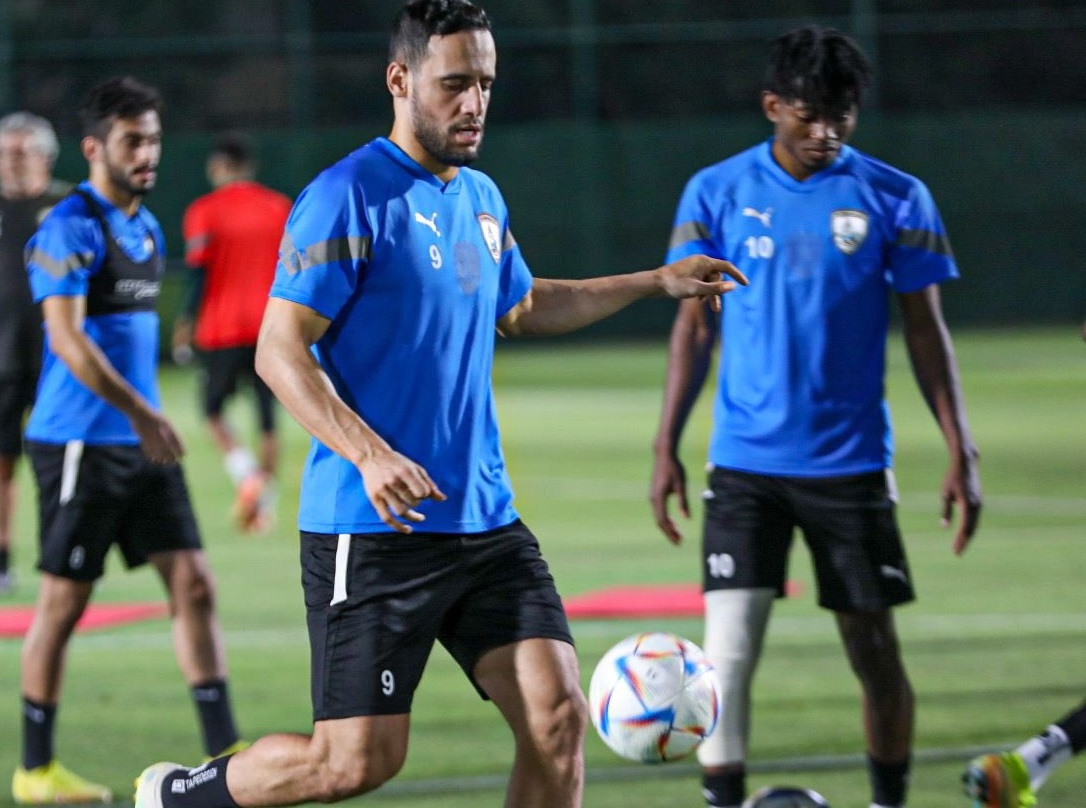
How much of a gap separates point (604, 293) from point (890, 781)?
180 centimetres

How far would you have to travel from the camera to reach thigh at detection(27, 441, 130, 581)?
23.0 feet

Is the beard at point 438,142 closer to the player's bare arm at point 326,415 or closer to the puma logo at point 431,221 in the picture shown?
the puma logo at point 431,221

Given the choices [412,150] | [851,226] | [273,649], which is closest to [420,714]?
[273,649]

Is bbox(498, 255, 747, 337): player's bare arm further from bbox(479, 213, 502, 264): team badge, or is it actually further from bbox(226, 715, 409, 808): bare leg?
bbox(226, 715, 409, 808): bare leg

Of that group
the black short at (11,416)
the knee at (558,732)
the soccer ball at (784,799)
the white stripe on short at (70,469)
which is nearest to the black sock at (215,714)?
the white stripe on short at (70,469)

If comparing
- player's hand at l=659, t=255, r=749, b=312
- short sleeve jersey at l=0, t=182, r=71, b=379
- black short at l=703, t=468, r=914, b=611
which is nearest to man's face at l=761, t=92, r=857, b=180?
player's hand at l=659, t=255, r=749, b=312

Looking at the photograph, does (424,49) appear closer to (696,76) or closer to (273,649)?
(273,649)

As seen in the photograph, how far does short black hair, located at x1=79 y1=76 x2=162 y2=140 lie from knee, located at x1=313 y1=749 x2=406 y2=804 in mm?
2934

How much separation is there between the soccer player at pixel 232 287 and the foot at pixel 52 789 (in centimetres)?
759

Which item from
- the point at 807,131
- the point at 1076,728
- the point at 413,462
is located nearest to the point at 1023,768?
the point at 1076,728

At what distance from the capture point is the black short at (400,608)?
4.82 m

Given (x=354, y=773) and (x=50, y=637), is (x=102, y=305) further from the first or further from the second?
(x=354, y=773)

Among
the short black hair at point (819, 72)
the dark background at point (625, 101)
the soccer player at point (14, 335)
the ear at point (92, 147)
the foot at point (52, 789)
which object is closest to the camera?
the short black hair at point (819, 72)

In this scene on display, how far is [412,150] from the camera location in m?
4.96
